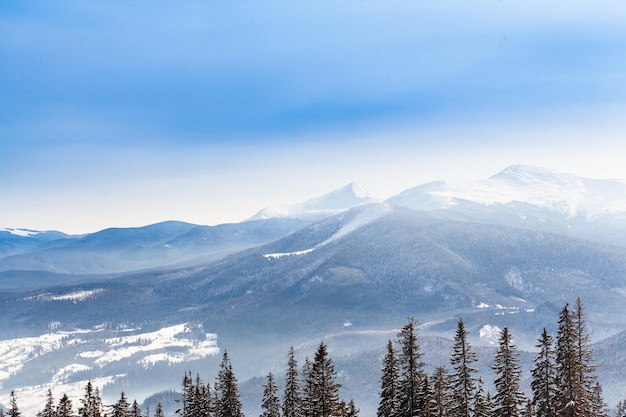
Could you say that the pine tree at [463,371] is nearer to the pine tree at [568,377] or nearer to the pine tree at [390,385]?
the pine tree at [390,385]

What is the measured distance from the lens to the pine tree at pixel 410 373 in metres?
55.4

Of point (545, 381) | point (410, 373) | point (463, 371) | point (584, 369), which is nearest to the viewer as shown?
point (463, 371)

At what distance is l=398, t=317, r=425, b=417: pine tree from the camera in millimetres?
55438

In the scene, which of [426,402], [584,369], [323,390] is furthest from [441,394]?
[323,390]

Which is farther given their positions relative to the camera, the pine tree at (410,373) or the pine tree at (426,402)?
the pine tree at (410,373)

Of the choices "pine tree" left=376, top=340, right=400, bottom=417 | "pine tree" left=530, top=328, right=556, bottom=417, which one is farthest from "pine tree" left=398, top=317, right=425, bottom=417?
"pine tree" left=530, top=328, right=556, bottom=417

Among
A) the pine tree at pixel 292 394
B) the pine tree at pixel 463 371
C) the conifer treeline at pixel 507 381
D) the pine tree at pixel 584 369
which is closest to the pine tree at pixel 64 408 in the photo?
the pine tree at pixel 292 394

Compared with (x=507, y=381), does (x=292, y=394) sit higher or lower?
lower

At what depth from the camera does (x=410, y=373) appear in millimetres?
56406

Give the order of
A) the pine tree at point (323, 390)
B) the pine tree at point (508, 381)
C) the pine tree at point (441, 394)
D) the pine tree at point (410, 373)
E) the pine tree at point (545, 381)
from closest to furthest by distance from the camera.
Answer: the pine tree at point (323, 390) < the pine tree at point (508, 381) < the pine tree at point (410, 373) < the pine tree at point (545, 381) < the pine tree at point (441, 394)

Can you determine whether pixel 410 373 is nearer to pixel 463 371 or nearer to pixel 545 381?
pixel 463 371

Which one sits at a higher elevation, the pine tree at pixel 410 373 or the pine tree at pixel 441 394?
the pine tree at pixel 410 373

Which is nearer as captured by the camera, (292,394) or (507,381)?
(507,381)

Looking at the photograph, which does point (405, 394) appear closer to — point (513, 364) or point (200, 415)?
point (513, 364)
